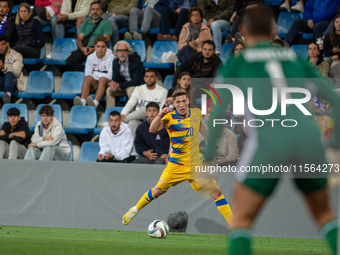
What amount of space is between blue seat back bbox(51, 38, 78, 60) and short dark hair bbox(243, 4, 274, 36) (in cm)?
1068

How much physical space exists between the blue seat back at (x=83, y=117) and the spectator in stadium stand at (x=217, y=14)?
3.41 m

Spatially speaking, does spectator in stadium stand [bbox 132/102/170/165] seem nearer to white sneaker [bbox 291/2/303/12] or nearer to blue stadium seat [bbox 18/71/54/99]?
blue stadium seat [bbox 18/71/54/99]

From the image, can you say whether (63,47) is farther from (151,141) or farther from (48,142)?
(151,141)

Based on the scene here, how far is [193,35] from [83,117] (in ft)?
10.6

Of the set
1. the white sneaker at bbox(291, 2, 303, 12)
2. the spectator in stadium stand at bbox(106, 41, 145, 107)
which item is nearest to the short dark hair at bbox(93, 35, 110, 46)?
Answer: the spectator in stadium stand at bbox(106, 41, 145, 107)

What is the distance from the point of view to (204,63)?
10531 millimetres

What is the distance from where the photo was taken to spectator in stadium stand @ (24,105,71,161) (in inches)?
378

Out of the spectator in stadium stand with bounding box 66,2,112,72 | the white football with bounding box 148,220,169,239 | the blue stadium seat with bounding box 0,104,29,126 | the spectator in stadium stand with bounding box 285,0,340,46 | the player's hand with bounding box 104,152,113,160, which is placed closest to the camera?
the white football with bounding box 148,220,169,239

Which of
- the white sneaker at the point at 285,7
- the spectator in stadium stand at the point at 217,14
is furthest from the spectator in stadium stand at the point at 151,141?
the white sneaker at the point at 285,7

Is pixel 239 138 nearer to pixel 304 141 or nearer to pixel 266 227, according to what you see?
pixel 266 227

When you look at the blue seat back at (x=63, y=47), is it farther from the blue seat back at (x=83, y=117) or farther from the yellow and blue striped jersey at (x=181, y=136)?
the yellow and blue striped jersey at (x=181, y=136)

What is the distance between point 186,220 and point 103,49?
5.10m

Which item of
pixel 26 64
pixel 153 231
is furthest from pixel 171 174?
pixel 26 64

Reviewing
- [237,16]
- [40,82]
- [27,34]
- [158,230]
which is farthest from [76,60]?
[158,230]
